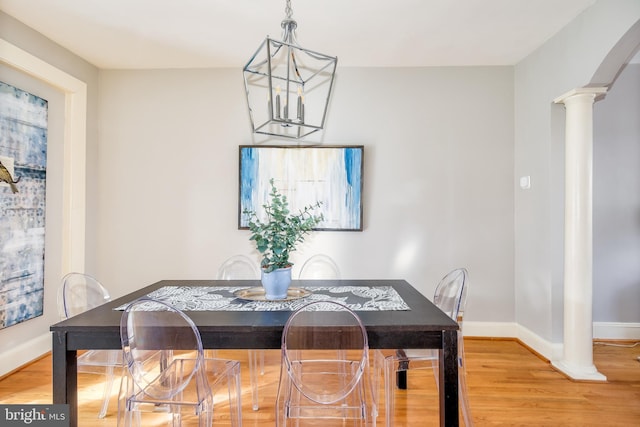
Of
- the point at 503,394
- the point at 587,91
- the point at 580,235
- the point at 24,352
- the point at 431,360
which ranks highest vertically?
the point at 587,91

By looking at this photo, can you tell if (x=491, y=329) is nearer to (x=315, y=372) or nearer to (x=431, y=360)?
(x=431, y=360)

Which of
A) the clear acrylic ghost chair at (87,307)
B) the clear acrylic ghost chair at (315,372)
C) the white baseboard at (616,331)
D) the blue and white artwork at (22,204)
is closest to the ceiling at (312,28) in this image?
the blue and white artwork at (22,204)

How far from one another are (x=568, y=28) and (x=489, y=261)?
196 centimetres

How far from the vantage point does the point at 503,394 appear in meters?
2.42

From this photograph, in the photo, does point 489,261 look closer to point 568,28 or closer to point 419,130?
point 419,130

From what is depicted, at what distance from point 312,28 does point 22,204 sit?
253 cm

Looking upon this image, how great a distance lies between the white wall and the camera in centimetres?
347

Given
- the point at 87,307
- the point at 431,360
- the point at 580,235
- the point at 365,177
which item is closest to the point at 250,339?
the point at 431,360

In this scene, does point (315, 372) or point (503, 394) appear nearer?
point (315, 372)

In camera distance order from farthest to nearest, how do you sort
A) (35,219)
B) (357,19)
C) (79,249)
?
(79,249) < (35,219) < (357,19)

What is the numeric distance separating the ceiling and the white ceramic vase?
174 centimetres

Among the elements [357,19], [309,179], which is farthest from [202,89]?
[357,19]

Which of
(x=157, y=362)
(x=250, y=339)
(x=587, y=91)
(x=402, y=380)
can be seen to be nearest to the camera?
(x=250, y=339)

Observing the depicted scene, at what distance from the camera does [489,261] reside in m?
3.47
